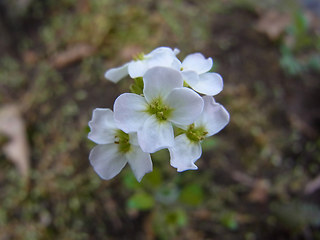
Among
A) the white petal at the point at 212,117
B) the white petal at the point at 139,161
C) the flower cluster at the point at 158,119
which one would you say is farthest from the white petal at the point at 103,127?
the white petal at the point at 212,117

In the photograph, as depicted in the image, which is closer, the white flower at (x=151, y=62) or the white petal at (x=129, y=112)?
the white petal at (x=129, y=112)

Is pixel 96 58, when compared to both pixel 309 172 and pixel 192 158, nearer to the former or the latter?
pixel 192 158

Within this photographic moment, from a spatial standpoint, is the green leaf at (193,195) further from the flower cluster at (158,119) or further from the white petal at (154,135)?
the white petal at (154,135)

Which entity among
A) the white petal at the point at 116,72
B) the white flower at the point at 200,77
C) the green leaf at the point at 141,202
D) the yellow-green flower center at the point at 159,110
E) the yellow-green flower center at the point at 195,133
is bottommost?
the green leaf at the point at 141,202

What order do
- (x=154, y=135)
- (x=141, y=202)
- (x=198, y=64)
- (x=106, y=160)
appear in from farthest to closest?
(x=141, y=202) → (x=198, y=64) → (x=106, y=160) → (x=154, y=135)

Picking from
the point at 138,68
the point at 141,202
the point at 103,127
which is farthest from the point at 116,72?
the point at 141,202

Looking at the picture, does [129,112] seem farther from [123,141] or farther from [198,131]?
[198,131]

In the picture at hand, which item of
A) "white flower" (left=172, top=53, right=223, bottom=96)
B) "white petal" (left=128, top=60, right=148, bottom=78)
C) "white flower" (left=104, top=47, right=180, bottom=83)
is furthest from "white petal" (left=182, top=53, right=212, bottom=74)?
"white petal" (left=128, top=60, right=148, bottom=78)
